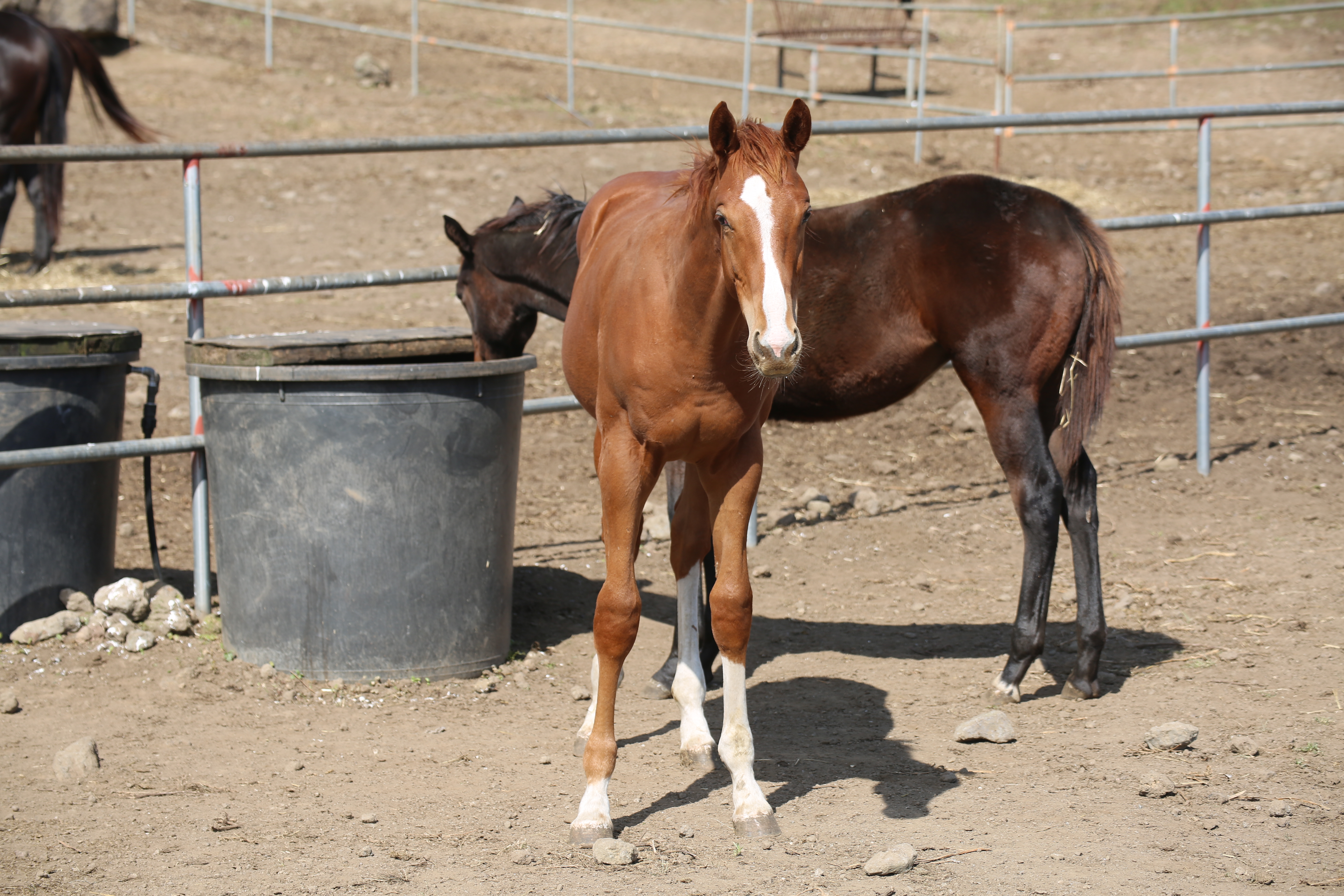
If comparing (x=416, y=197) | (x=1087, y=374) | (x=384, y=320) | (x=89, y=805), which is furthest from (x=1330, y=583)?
(x=416, y=197)

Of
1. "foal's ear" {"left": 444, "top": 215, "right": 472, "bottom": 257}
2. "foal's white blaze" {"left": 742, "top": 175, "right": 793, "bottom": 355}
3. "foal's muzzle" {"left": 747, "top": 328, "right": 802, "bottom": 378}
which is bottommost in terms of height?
"foal's muzzle" {"left": 747, "top": 328, "right": 802, "bottom": 378}

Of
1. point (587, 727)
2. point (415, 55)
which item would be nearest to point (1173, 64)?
point (415, 55)

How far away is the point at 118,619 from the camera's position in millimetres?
4117

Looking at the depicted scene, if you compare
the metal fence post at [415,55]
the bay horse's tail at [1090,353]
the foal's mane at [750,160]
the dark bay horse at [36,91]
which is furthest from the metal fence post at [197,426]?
the metal fence post at [415,55]

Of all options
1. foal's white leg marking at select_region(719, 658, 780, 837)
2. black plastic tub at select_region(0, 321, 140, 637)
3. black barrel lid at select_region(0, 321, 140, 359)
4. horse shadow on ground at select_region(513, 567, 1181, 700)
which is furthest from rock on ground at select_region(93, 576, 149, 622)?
foal's white leg marking at select_region(719, 658, 780, 837)

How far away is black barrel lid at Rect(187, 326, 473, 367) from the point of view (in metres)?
3.89

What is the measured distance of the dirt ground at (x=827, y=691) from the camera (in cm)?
276

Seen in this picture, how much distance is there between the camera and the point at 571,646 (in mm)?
4383

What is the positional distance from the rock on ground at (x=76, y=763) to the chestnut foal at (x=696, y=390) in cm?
131

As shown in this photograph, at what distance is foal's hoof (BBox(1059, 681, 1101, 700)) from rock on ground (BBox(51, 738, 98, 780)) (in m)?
2.86

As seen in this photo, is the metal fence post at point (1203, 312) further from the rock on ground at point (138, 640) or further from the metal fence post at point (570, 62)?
the metal fence post at point (570, 62)

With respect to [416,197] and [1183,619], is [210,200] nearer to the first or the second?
[416,197]

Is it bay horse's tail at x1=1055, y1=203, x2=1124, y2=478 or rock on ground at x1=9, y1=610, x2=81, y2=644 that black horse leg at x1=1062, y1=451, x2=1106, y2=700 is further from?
rock on ground at x1=9, y1=610, x2=81, y2=644

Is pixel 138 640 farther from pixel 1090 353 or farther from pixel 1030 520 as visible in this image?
pixel 1090 353
